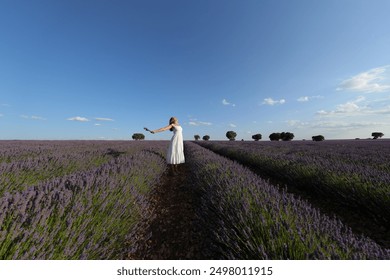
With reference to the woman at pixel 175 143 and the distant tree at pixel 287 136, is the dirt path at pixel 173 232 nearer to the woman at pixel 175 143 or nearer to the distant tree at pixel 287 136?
the woman at pixel 175 143

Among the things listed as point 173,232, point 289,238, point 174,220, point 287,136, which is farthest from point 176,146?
point 287,136

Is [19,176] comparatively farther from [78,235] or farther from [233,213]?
[233,213]

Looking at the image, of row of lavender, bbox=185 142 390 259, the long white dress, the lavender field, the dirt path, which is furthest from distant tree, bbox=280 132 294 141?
row of lavender, bbox=185 142 390 259

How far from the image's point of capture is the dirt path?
2.00 metres

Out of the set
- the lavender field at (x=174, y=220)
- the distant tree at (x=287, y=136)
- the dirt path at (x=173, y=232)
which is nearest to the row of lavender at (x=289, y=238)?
the lavender field at (x=174, y=220)

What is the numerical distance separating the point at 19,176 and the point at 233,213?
3.19 meters

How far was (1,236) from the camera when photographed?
1.03 metres

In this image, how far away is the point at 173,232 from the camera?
249cm

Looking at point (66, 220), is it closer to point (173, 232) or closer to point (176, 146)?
point (173, 232)

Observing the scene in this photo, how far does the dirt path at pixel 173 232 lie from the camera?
200 cm

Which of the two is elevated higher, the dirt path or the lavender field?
the lavender field

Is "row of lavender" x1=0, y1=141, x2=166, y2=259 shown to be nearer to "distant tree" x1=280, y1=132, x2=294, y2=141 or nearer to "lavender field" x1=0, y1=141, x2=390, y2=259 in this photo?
"lavender field" x1=0, y1=141, x2=390, y2=259
